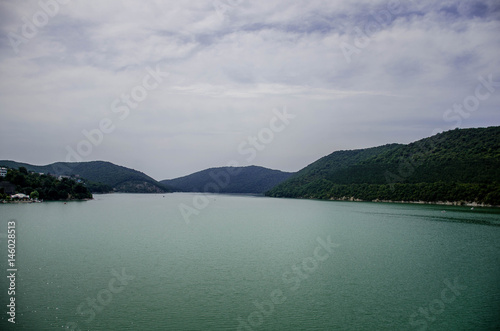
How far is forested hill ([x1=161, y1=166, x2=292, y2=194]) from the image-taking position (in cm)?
16212

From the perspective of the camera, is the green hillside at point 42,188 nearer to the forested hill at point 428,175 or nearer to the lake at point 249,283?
the lake at point 249,283

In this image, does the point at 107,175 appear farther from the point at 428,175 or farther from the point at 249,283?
the point at 249,283

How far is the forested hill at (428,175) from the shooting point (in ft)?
182

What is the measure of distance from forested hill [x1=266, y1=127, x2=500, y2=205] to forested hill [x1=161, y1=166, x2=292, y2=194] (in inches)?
2077

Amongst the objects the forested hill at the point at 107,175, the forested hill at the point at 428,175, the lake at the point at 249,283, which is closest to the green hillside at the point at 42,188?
the lake at the point at 249,283

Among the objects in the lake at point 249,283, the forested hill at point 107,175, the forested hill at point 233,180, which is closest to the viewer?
the lake at point 249,283

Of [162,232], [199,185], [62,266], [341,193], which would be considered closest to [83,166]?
[199,185]

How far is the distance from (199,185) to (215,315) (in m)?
168

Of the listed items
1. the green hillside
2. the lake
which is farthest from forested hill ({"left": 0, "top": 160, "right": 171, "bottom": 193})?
the lake

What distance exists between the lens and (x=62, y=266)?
13.4 metres

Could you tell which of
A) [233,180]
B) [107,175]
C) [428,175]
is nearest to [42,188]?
[428,175]

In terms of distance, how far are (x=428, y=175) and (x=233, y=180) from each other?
113m

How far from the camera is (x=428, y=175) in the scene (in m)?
67.3

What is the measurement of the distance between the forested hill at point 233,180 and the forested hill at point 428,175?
52.7m
